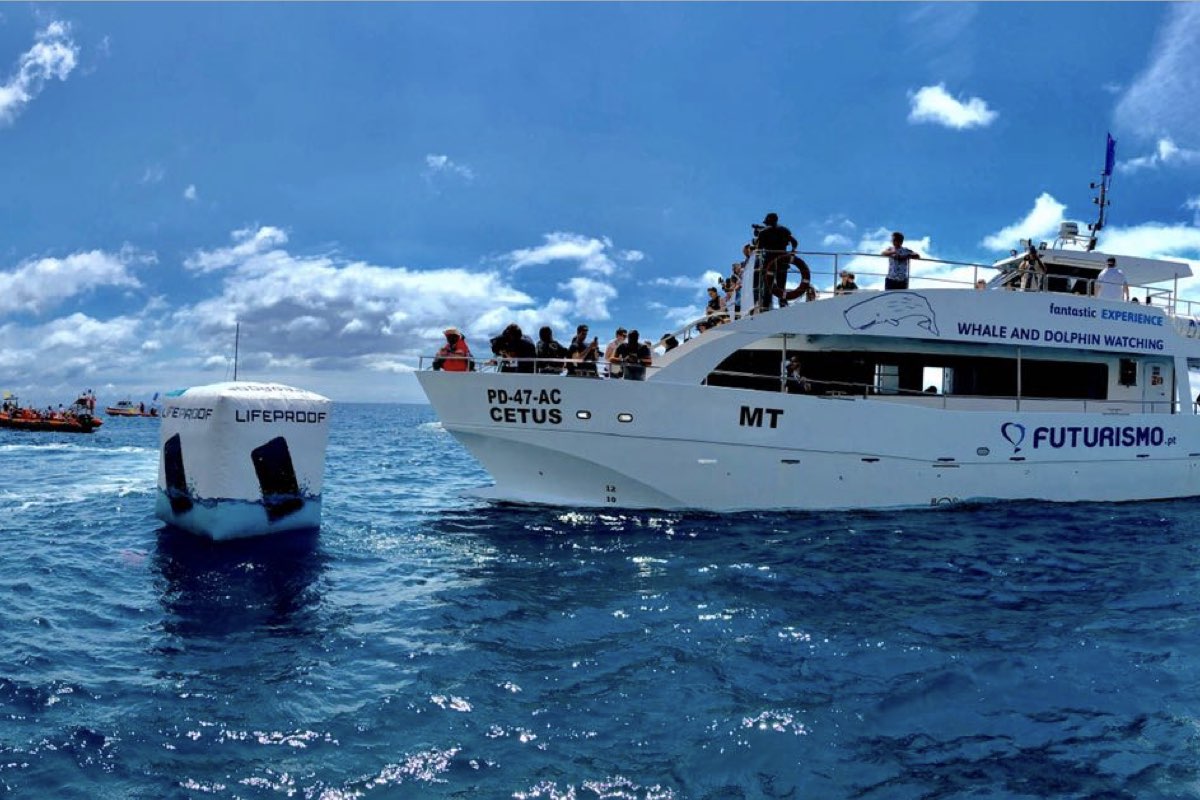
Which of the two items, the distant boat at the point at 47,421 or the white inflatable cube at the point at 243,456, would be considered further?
the distant boat at the point at 47,421

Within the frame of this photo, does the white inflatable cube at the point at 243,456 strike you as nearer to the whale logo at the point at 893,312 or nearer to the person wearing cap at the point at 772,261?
the person wearing cap at the point at 772,261

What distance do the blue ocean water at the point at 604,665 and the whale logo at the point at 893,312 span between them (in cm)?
349

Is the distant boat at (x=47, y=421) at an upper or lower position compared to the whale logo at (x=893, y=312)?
lower

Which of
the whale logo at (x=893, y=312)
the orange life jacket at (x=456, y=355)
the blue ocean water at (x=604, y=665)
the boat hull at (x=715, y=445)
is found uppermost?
the whale logo at (x=893, y=312)

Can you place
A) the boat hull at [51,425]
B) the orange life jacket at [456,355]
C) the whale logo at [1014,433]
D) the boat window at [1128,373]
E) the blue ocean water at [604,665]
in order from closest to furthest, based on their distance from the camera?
1. the blue ocean water at [604,665]
2. the orange life jacket at [456,355]
3. the whale logo at [1014,433]
4. the boat window at [1128,373]
5. the boat hull at [51,425]

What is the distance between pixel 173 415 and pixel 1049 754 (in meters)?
10.3

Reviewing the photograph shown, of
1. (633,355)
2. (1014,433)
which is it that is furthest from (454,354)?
(1014,433)

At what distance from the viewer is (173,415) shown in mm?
10562

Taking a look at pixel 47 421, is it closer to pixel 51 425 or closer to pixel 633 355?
pixel 51 425

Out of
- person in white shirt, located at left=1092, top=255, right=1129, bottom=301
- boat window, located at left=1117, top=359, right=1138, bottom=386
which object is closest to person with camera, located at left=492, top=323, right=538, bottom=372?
person in white shirt, located at left=1092, top=255, right=1129, bottom=301

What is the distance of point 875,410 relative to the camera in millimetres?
12234

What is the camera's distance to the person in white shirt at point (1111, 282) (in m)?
14.9

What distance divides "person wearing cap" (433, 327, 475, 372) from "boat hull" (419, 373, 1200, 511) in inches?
16.6

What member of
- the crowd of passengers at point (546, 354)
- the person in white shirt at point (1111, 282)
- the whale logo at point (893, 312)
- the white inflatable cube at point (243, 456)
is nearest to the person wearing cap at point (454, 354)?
the crowd of passengers at point (546, 354)
